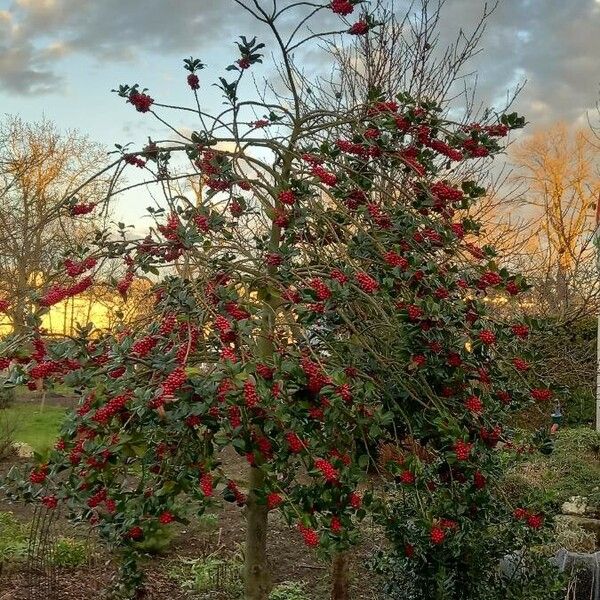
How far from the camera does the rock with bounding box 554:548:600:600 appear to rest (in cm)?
416

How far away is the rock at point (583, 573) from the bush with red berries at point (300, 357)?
3.59 ft

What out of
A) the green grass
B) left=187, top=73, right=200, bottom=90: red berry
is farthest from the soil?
left=187, top=73, right=200, bottom=90: red berry

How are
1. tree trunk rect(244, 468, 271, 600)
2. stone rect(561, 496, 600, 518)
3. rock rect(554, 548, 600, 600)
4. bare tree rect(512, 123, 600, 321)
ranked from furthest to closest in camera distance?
bare tree rect(512, 123, 600, 321) → stone rect(561, 496, 600, 518) → rock rect(554, 548, 600, 600) → tree trunk rect(244, 468, 271, 600)

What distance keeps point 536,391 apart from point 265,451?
1.16m

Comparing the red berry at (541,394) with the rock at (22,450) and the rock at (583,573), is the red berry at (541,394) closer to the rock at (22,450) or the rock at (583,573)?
the rock at (583,573)

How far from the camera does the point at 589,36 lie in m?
11.1

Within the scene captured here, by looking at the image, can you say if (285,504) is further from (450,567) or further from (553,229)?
(553,229)

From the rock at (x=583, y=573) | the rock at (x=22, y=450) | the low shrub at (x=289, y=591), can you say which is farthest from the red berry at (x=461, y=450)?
the rock at (x=22, y=450)

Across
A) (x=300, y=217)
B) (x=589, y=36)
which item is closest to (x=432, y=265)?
(x=300, y=217)

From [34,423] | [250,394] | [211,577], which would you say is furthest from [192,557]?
[34,423]

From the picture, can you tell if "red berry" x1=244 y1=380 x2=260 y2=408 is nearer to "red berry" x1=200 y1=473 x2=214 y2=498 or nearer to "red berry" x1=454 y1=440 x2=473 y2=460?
"red berry" x1=200 y1=473 x2=214 y2=498

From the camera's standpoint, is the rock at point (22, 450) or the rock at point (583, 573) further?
the rock at point (22, 450)

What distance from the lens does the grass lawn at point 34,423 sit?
1013 centimetres

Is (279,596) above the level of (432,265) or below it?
below
